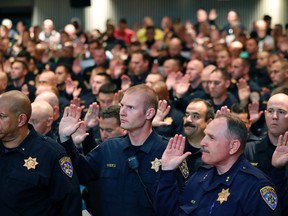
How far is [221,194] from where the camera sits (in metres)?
3.94

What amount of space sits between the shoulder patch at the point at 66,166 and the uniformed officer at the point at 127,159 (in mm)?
245

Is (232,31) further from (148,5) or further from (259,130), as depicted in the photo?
(259,130)

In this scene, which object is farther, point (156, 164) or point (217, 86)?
point (217, 86)

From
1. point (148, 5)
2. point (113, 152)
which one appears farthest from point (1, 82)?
point (148, 5)

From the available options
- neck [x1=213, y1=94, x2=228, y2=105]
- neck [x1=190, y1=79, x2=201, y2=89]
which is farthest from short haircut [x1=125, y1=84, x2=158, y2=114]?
neck [x1=190, y1=79, x2=201, y2=89]

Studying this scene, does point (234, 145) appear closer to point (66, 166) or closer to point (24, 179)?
point (66, 166)

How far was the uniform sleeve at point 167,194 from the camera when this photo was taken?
4.02 metres

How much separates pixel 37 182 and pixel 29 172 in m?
0.08

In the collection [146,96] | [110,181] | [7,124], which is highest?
[146,96]

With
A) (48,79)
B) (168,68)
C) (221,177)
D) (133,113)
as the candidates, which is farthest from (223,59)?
(221,177)

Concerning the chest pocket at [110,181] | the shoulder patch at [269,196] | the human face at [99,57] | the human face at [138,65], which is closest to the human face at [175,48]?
the human face at [99,57]

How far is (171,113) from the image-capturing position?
6648 mm

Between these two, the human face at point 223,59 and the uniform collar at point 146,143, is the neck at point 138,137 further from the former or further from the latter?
the human face at point 223,59

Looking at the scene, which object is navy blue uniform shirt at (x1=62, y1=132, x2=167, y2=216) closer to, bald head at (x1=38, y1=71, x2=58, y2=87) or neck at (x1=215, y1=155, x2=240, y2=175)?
neck at (x1=215, y1=155, x2=240, y2=175)
